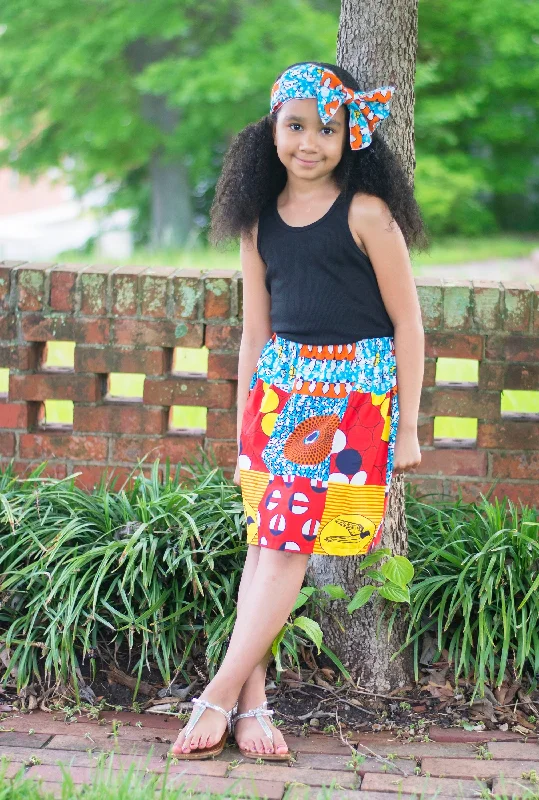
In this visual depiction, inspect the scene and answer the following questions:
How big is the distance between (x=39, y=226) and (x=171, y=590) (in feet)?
74.8

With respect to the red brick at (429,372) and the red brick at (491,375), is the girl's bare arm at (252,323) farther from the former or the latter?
the red brick at (491,375)

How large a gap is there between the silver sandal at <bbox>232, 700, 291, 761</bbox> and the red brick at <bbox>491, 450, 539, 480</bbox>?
1.36m

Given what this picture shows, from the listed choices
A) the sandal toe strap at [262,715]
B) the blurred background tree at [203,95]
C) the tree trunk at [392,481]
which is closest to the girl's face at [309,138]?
the tree trunk at [392,481]

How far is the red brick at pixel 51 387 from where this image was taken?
4035 millimetres

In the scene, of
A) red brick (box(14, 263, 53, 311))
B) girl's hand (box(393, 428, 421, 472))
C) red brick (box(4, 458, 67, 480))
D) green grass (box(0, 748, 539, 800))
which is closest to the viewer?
green grass (box(0, 748, 539, 800))

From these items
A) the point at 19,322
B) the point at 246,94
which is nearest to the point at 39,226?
the point at 246,94

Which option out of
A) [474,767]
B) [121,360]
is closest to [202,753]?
[474,767]

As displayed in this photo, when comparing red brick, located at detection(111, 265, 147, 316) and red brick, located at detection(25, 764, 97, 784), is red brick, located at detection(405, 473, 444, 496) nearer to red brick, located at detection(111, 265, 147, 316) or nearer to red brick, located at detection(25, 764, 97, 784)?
red brick, located at detection(111, 265, 147, 316)

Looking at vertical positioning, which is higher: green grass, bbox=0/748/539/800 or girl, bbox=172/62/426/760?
girl, bbox=172/62/426/760

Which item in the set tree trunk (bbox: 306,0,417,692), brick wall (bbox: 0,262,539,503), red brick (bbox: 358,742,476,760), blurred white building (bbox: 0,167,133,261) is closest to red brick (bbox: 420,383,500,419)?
brick wall (bbox: 0,262,539,503)

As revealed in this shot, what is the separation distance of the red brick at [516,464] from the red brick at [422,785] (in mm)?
1438

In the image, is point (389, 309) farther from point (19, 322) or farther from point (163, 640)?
point (19, 322)

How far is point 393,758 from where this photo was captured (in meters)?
2.82

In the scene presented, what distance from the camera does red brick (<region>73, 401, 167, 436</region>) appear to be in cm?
401
